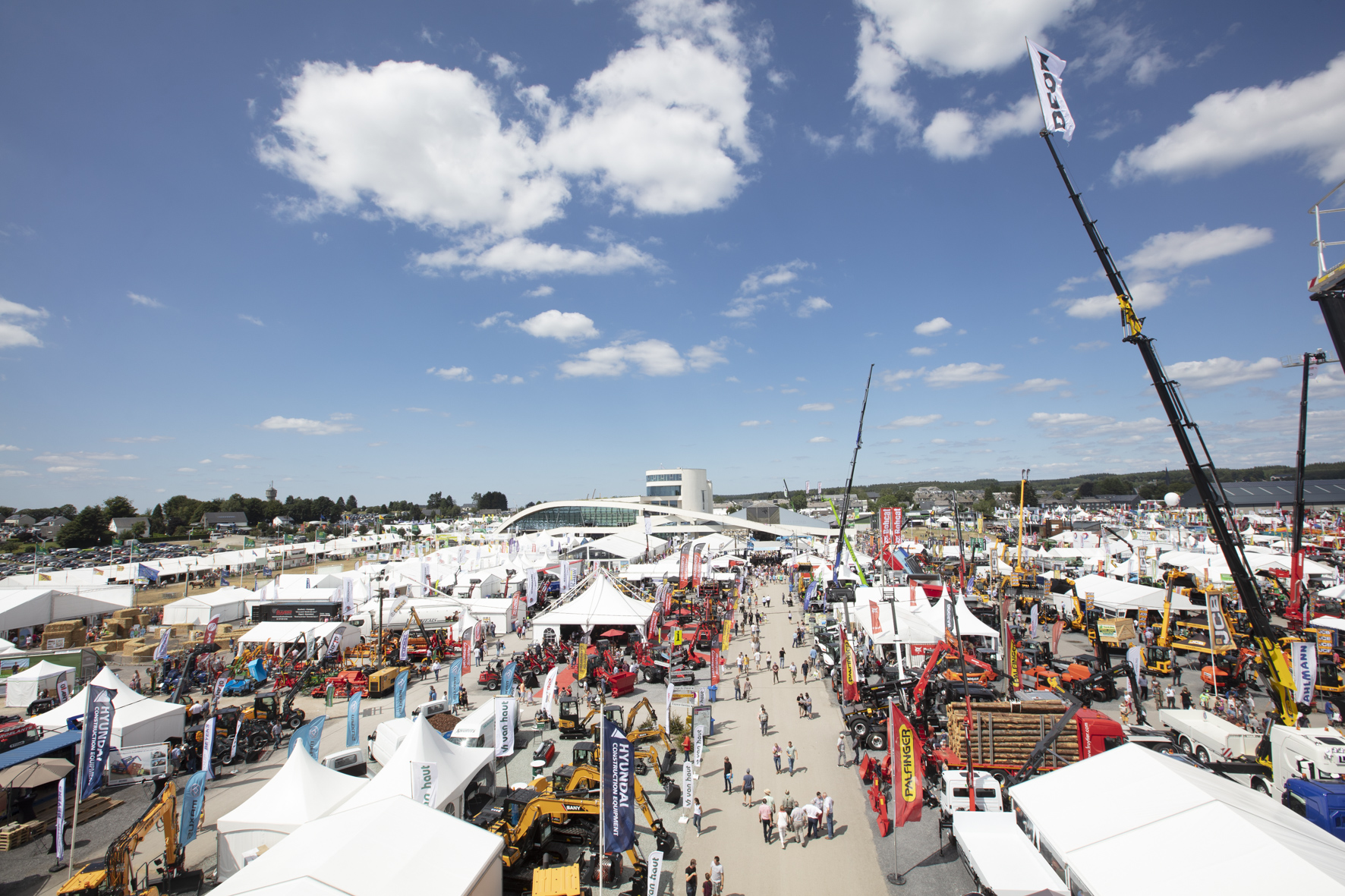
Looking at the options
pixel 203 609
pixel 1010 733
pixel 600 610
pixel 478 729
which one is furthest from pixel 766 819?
pixel 203 609

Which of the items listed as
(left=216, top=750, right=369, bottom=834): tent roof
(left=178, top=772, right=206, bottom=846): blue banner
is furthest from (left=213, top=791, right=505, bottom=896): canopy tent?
(left=178, top=772, right=206, bottom=846): blue banner

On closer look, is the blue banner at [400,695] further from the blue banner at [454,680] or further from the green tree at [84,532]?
the green tree at [84,532]

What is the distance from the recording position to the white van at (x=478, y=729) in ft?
42.5

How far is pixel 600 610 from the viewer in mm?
23969

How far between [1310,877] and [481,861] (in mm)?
9116

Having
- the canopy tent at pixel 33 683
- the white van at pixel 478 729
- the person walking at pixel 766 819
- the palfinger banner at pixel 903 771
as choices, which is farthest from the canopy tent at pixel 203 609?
the palfinger banner at pixel 903 771

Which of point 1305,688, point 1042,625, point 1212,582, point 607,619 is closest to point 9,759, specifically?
point 607,619

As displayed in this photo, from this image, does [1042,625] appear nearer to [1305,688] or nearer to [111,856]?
[1305,688]

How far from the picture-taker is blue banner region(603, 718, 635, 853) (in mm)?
8234

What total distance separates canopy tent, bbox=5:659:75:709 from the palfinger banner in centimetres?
2460

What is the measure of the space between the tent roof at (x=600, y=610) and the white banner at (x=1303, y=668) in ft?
61.0

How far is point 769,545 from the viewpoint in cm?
7281

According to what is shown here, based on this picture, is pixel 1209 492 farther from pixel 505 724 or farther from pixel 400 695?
pixel 400 695

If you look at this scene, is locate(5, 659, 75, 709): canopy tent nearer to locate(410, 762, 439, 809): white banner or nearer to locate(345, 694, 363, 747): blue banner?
locate(345, 694, 363, 747): blue banner
